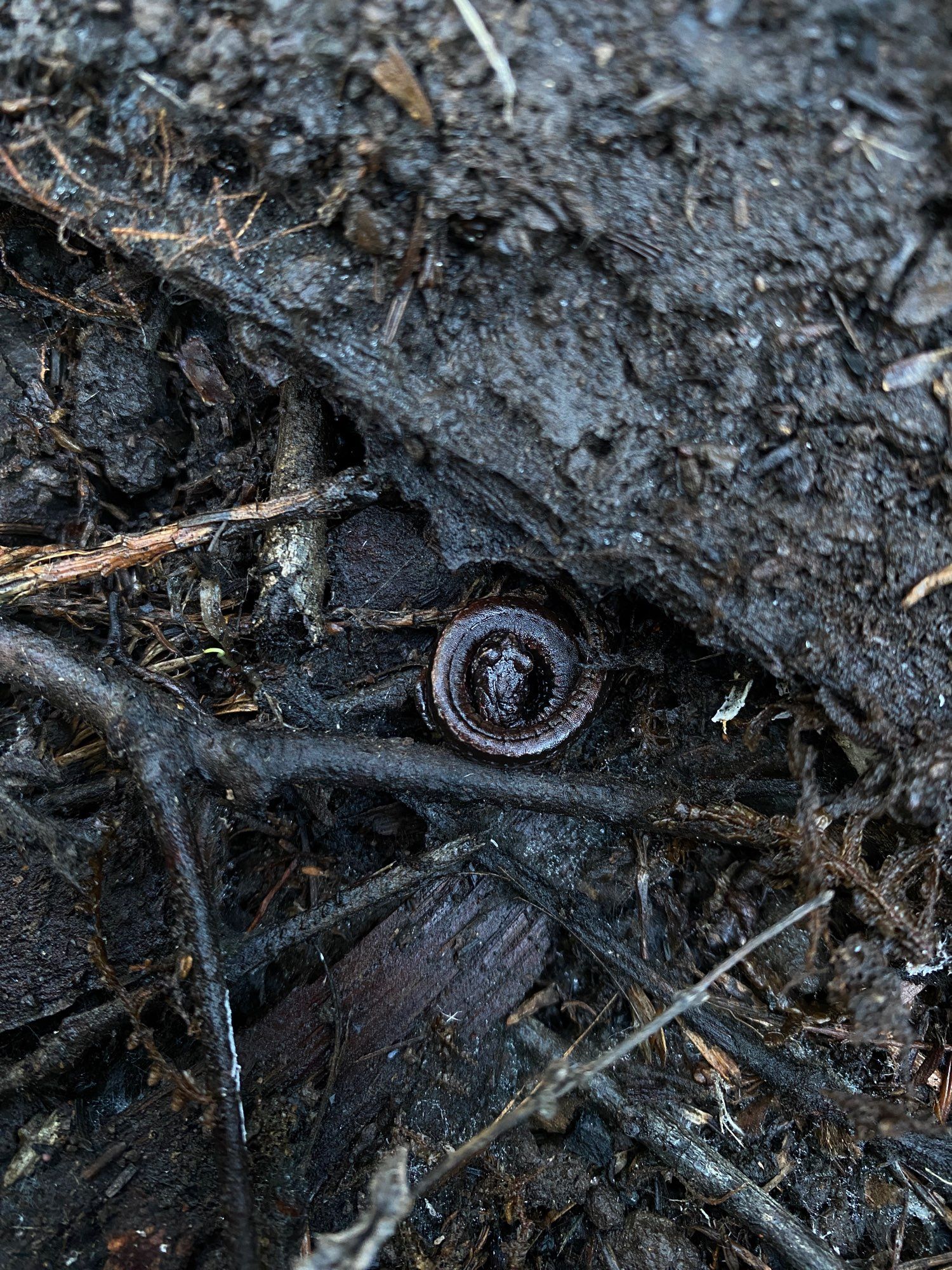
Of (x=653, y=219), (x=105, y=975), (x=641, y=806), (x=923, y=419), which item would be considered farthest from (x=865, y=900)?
(x=105, y=975)

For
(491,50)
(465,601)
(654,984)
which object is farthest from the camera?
(465,601)

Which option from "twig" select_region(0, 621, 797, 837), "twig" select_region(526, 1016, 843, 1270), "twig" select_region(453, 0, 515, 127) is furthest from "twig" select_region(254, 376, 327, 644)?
"twig" select_region(526, 1016, 843, 1270)

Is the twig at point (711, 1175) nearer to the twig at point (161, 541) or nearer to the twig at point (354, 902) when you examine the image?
the twig at point (354, 902)

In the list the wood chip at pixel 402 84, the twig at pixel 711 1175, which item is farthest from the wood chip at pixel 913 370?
the twig at pixel 711 1175

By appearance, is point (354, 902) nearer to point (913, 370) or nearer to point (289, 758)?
point (289, 758)

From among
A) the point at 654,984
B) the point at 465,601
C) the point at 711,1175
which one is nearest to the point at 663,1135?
the point at 711,1175

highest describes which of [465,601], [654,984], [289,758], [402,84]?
[402,84]
